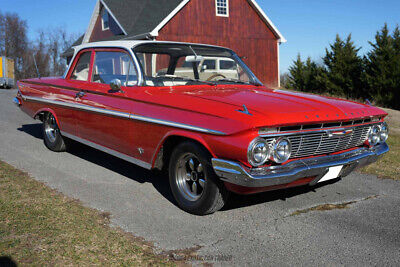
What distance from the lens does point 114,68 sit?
5.05 meters

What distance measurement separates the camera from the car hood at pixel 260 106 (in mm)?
3289

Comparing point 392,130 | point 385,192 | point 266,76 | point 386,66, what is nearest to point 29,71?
point 266,76

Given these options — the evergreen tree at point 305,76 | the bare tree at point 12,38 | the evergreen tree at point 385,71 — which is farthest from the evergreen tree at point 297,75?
the bare tree at point 12,38

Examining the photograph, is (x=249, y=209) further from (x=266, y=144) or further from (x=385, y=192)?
(x=385, y=192)

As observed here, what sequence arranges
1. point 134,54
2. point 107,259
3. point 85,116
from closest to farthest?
point 107,259, point 134,54, point 85,116

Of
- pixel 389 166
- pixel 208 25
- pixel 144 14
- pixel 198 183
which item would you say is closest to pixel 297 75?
pixel 208 25

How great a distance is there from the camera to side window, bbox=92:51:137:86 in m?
4.57

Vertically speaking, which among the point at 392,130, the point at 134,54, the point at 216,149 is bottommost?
the point at 392,130

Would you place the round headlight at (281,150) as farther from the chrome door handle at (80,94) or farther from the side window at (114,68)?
the chrome door handle at (80,94)

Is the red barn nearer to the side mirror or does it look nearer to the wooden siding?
the wooden siding

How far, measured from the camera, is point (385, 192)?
4648 millimetres

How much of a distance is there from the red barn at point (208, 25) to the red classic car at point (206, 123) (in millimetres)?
15802

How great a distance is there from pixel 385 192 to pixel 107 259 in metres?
3.42

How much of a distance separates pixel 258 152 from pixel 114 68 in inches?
103
